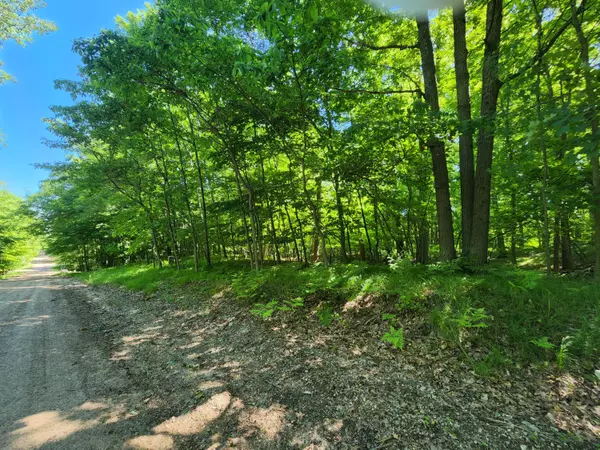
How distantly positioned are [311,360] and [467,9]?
738cm

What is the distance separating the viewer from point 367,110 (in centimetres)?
676

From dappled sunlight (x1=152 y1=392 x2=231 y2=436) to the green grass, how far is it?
1900mm

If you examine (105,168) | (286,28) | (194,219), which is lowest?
(194,219)

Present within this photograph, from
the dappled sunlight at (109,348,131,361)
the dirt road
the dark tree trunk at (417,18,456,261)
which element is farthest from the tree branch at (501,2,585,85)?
the dappled sunlight at (109,348,131,361)

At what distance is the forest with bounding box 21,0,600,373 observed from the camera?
10.1ft

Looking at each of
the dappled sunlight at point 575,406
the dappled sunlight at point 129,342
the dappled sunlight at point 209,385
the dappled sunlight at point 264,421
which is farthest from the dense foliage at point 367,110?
the dappled sunlight at point 129,342

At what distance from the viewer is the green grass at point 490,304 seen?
2742mm

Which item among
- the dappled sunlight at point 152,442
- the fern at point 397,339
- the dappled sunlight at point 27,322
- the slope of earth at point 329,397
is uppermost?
the fern at point 397,339

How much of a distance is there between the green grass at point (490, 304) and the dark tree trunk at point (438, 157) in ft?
3.30

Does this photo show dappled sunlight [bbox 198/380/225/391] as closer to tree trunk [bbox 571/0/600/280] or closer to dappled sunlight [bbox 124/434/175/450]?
dappled sunlight [bbox 124/434/175/450]

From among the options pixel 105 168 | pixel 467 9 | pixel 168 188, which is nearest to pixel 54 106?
pixel 105 168

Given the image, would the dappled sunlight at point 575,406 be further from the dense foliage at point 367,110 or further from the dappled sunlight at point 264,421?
the dappled sunlight at point 264,421

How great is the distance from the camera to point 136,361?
12.1ft

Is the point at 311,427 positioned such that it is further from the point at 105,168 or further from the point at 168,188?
the point at 105,168
